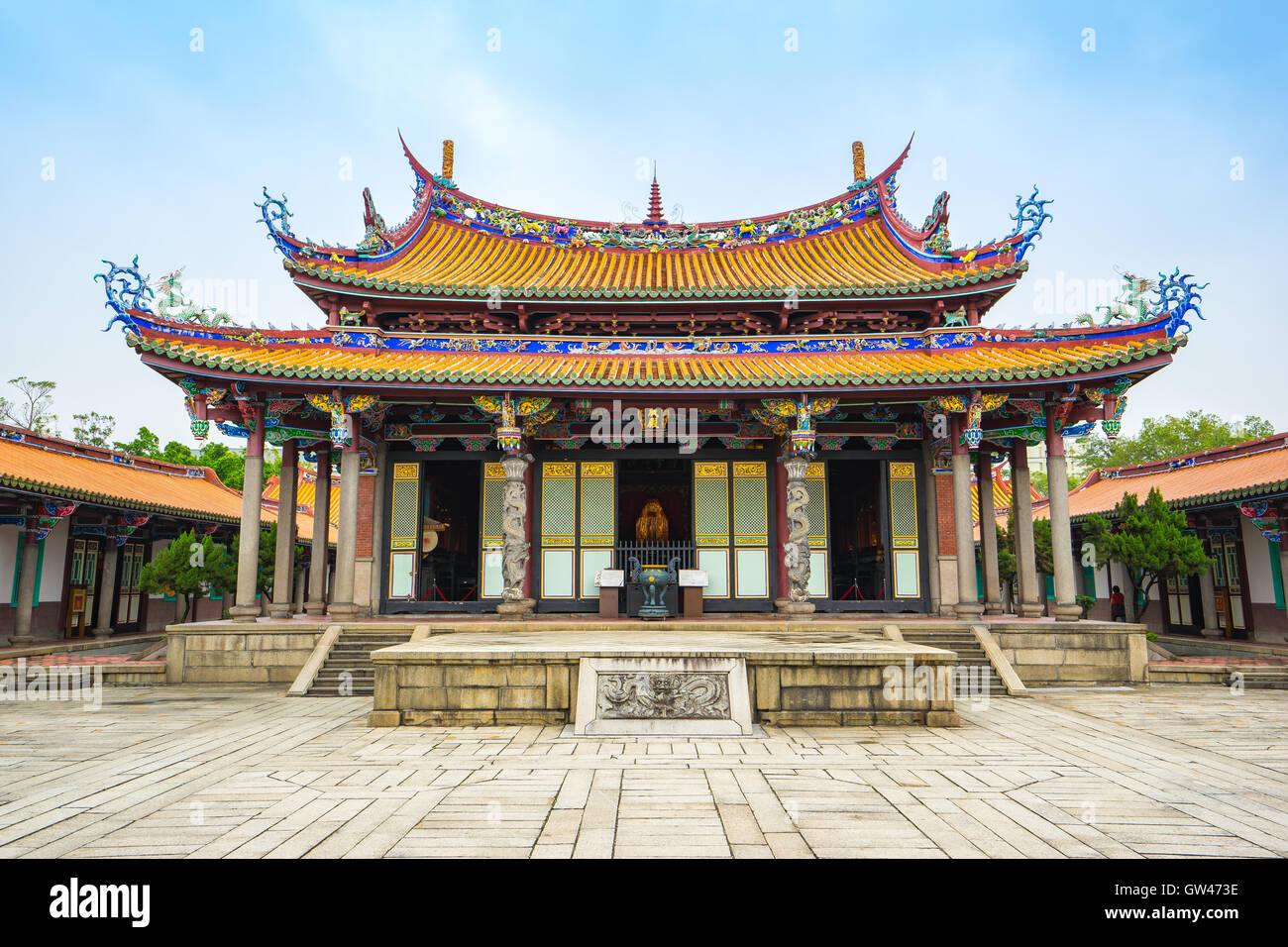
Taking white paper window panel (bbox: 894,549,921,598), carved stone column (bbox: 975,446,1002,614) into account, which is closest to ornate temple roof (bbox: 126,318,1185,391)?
carved stone column (bbox: 975,446,1002,614)

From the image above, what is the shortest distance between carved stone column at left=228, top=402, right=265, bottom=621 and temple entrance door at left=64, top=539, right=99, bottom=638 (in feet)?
26.1

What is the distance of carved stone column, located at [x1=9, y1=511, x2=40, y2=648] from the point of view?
48.8 ft

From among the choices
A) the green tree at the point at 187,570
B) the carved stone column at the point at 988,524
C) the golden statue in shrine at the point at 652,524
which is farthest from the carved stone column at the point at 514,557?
the carved stone column at the point at 988,524

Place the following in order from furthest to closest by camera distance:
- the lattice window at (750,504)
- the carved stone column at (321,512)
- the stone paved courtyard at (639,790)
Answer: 1. the carved stone column at (321,512)
2. the lattice window at (750,504)
3. the stone paved courtyard at (639,790)

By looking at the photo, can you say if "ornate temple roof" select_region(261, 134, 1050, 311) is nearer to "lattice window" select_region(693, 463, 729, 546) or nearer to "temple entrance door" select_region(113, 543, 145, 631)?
"lattice window" select_region(693, 463, 729, 546)

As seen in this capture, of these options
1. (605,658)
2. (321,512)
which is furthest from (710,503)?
(321,512)

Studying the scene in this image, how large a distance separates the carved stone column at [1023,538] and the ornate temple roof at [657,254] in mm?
3324

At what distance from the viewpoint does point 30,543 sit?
49.4ft

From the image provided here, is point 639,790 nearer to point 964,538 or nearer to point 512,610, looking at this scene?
point 512,610

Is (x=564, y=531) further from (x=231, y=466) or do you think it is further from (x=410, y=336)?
(x=231, y=466)

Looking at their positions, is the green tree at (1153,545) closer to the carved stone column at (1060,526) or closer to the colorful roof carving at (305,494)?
the carved stone column at (1060,526)

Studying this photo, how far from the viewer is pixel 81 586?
56.4 ft

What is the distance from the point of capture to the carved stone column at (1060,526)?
11678mm

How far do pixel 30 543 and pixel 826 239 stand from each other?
18.1m
